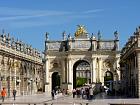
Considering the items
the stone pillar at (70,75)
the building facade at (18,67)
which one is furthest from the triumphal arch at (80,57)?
the building facade at (18,67)

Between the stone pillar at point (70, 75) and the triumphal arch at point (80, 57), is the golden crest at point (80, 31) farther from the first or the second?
the stone pillar at point (70, 75)

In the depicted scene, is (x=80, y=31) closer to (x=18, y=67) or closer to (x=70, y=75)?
(x=70, y=75)

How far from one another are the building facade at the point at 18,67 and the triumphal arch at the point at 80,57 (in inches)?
143

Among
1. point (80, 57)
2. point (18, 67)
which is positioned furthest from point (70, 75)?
point (18, 67)

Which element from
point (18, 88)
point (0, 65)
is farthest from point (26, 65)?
point (0, 65)

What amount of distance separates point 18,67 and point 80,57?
1004 inches

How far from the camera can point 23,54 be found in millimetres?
82312

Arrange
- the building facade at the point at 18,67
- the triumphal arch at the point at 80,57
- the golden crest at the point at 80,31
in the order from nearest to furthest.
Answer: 1. the building facade at the point at 18,67
2. the triumphal arch at the point at 80,57
3. the golden crest at the point at 80,31

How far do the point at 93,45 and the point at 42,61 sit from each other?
1481 cm

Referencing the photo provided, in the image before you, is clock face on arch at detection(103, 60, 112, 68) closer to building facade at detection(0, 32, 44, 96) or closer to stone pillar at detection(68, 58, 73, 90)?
stone pillar at detection(68, 58, 73, 90)

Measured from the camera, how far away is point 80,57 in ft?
325

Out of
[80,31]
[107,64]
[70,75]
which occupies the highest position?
[80,31]

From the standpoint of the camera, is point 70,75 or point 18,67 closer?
point 18,67

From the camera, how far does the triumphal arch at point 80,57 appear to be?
323 ft
